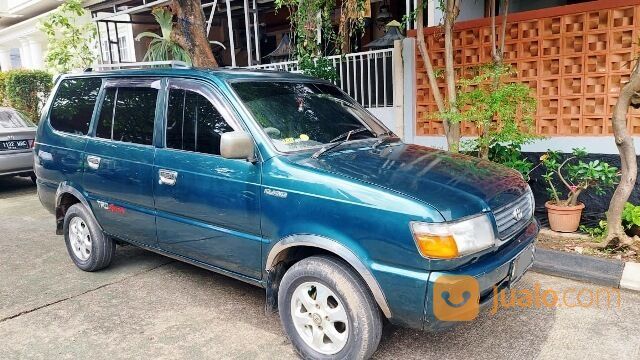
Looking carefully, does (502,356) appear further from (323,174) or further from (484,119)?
(484,119)

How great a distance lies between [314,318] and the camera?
290 cm

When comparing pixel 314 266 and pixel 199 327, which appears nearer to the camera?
pixel 314 266

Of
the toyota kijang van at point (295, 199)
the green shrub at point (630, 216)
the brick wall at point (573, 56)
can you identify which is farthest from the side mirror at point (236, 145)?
the green shrub at point (630, 216)

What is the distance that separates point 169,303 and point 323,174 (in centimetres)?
192

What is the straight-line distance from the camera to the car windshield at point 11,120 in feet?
28.1

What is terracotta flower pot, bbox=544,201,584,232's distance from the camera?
16.4ft

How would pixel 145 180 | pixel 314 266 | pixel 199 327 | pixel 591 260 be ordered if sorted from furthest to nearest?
pixel 591 260, pixel 145 180, pixel 199 327, pixel 314 266

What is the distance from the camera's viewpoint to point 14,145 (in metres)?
8.37

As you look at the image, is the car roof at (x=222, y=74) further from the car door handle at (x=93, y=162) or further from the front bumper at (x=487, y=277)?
the front bumper at (x=487, y=277)

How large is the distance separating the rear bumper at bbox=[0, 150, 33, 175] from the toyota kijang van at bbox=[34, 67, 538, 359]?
473 centimetres

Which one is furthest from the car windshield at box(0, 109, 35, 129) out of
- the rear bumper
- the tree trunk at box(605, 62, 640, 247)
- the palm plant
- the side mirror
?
the tree trunk at box(605, 62, 640, 247)

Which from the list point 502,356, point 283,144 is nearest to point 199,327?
point 283,144

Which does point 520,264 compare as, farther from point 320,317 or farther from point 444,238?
point 320,317

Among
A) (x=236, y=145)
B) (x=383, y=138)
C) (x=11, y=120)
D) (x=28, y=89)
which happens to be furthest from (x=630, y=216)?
(x=28, y=89)
